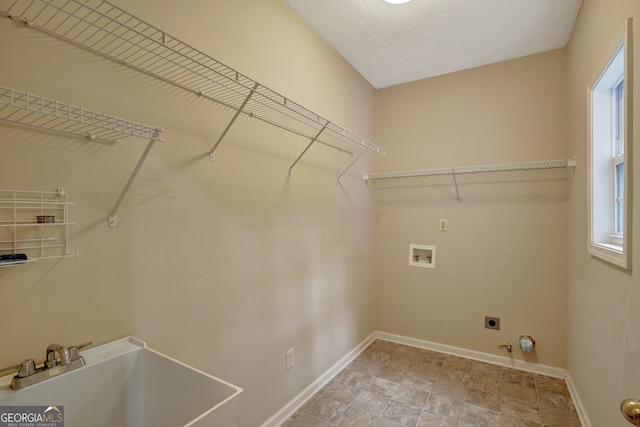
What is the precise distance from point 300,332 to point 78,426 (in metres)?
1.40

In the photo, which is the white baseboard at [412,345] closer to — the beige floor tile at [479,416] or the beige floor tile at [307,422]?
the beige floor tile at [307,422]

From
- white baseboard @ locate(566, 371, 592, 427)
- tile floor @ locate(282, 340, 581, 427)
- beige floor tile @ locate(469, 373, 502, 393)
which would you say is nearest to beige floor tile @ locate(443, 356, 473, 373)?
tile floor @ locate(282, 340, 581, 427)

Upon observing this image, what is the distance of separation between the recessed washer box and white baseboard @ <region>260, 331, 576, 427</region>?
776 millimetres

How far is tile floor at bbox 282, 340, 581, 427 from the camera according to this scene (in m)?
2.03

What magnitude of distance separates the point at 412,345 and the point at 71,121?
3.25 meters

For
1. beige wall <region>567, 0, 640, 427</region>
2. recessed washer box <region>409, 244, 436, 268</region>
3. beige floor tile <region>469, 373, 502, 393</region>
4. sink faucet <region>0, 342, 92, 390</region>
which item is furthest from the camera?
recessed washer box <region>409, 244, 436, 268</region>

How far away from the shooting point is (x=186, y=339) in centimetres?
144

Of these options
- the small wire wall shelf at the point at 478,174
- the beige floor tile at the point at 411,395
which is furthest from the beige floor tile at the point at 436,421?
the small wire wall shelf at the point at 478,174

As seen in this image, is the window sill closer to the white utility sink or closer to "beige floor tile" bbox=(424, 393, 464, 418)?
"beige floor tile" bbox=(424, 393, 464, 418)

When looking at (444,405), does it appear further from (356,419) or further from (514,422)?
(356,419)

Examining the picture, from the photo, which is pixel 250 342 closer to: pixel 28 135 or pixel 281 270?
pixel 281 270

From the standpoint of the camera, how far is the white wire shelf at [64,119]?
2.99ft

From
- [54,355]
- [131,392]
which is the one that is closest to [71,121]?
[54,355]

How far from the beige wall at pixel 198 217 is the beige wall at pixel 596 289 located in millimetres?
1682
